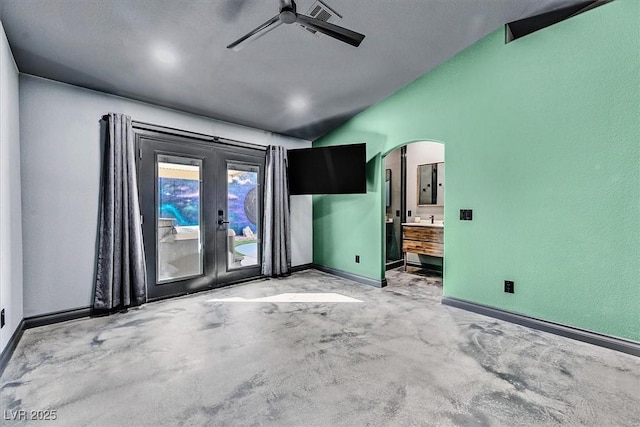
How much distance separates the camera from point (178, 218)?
3.73 m

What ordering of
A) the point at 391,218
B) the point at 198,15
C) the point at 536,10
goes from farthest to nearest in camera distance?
the point at 391,218
the point at 536,10
the point at 198,15

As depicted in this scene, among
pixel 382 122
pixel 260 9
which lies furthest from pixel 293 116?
pixel 260 9

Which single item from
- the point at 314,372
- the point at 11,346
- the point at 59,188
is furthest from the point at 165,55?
the point at 314,372

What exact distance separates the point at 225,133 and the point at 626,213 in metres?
4.42

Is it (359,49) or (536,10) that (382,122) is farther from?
(536,10)

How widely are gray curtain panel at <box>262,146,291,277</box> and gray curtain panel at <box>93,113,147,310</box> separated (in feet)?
5.78

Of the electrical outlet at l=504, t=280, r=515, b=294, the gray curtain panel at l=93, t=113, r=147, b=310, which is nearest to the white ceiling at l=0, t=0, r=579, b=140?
the gray curtain panel at l=93, t=113, r=147, b=310

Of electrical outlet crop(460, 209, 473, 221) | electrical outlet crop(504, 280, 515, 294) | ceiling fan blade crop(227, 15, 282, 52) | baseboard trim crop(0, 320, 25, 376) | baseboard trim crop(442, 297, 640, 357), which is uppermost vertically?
ceiling fan blade crop(227, 15, 282, 52)

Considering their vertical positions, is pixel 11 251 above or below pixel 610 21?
below

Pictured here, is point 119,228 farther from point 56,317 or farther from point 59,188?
point 56,317

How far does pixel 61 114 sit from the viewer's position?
287cm

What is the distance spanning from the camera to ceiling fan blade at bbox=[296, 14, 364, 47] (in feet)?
6.44

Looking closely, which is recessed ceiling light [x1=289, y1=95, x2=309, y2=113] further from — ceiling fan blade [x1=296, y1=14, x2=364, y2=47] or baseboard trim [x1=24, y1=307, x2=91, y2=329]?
baseboard trim [x1=24, y1=307, x2=91, y2=329]

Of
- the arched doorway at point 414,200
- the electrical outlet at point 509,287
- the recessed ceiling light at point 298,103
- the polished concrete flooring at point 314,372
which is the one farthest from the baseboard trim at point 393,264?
the recessed ceiling light at point 298,103
